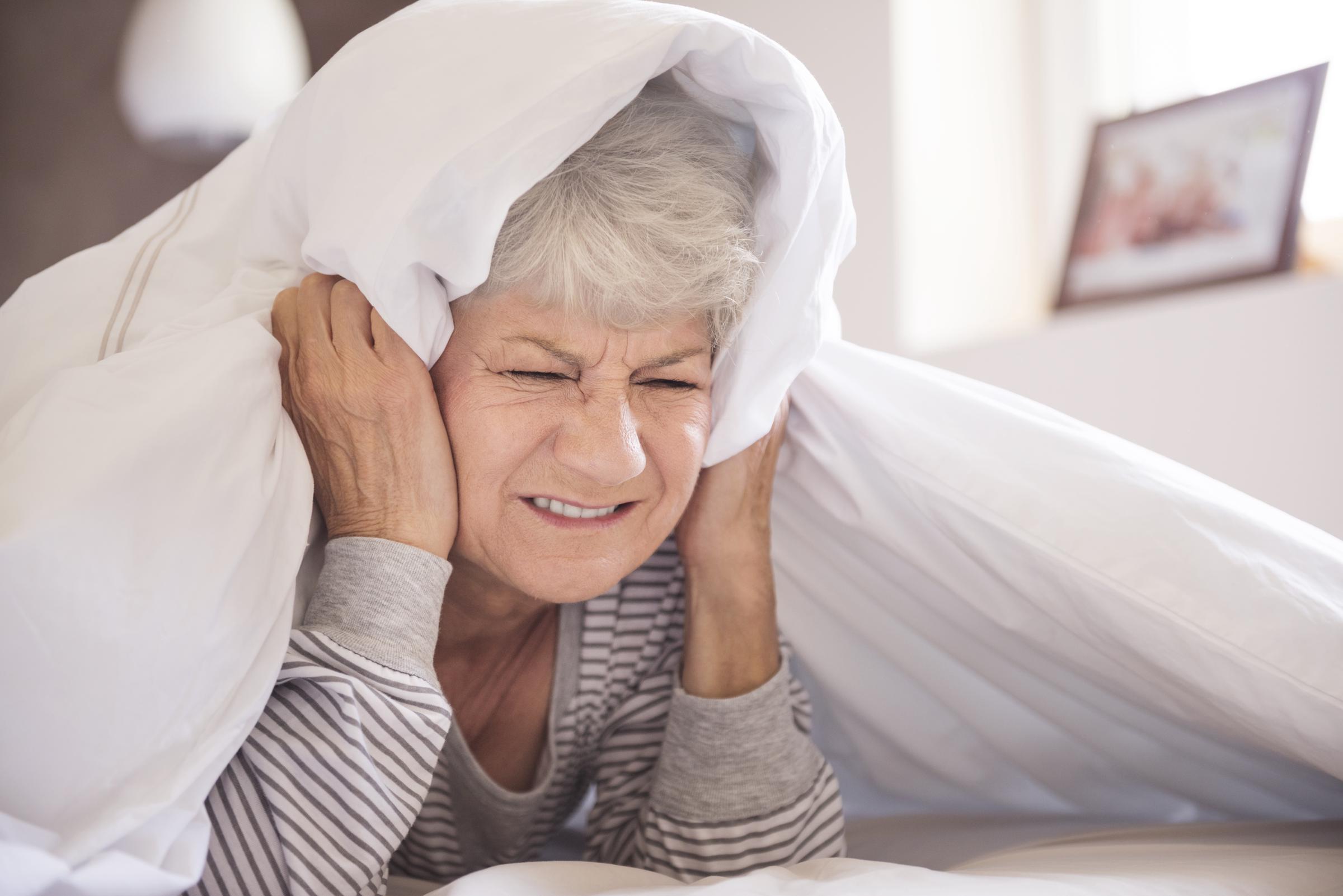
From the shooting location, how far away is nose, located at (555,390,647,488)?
0.92 meters

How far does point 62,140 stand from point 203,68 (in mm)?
619

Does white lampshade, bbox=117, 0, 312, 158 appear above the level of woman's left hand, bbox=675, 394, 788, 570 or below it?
above

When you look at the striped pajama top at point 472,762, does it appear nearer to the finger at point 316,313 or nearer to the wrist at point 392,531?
the wrist at point 392,531

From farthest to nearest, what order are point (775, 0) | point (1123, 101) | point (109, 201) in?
point (109, 201) < point (775, 0) < point (1123, 101)

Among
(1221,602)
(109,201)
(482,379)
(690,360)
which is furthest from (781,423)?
(109,201)

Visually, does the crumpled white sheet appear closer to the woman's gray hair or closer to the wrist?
the wrist

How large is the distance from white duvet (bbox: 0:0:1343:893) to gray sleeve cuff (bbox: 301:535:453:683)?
4cm

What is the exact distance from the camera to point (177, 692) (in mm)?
703

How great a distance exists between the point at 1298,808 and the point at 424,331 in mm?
941

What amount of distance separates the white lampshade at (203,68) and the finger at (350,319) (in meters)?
1.17

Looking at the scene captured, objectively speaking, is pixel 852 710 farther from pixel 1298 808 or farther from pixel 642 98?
pixel 642 98

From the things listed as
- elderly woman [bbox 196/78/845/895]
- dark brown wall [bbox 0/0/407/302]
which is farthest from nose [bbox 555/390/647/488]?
dark brown wall [bbox 0/0/407/302]

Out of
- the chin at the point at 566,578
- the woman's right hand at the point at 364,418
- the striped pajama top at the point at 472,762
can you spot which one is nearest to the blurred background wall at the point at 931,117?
the striped pajama top at the point at 472,762

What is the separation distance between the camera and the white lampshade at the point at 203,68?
1.95 meters
